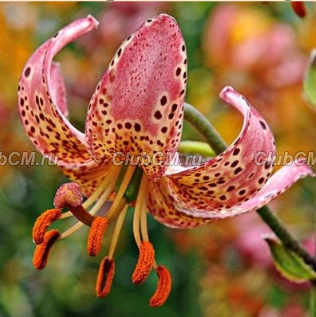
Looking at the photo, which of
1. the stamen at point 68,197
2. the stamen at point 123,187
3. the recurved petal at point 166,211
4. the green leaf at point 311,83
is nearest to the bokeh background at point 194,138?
the green leaf at point 311,83

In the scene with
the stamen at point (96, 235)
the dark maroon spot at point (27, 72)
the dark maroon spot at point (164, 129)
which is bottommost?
the stamen at point (96, 235)

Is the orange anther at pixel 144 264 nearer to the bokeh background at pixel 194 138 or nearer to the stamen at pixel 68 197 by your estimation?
the stamen at pixel 68 197

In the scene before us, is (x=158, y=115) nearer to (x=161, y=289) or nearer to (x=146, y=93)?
(x=146, y=93)

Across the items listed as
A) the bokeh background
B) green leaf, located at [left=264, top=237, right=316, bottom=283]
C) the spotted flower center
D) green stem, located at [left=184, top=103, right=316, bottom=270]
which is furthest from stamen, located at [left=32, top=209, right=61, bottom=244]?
the bokeh background

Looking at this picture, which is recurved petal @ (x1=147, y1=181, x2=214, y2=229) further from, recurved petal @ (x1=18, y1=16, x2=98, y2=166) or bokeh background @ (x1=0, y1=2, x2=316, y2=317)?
bokeh background @ (x1=0, y1=2, x2=316, y2=317)

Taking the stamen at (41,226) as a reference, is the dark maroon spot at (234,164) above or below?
above

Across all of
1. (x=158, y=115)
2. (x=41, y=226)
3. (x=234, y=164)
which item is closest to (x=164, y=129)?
(x=158, y=115)

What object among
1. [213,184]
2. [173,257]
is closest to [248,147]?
[213,184]
